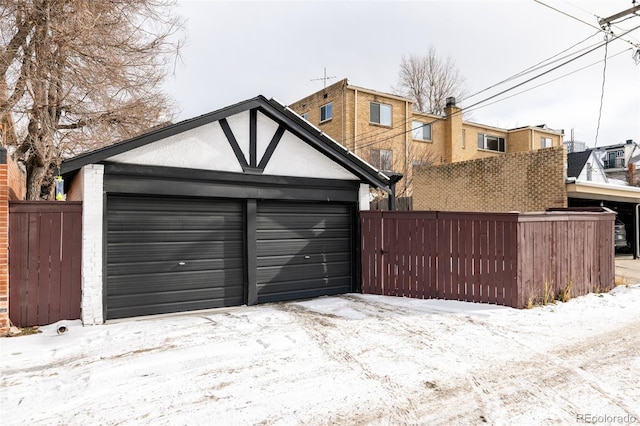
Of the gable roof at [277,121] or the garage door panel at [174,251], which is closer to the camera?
the gable roof at [277,121]

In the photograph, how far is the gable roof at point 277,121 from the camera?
610 cm

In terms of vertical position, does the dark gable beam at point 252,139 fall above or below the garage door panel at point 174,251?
above

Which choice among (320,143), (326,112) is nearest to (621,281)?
(320,143)

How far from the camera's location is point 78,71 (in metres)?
10.4

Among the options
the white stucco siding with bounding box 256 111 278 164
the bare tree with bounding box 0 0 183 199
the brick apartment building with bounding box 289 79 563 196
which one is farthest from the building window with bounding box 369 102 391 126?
the white stucco siding with bounding box 256 111 278 164

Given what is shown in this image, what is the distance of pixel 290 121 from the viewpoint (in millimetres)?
7848

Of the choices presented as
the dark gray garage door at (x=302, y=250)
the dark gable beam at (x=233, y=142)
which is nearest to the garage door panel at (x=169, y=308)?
the dark gray garage door at (x=302, y=250)

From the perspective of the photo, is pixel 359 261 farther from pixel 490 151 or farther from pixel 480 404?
pixel 490 151

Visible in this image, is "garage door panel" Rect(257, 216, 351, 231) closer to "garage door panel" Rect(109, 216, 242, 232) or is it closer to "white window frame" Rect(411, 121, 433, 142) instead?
"garage door panel" Rect(109, 216, 242, 232)

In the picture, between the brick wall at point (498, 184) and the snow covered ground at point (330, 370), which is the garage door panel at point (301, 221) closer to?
the snow covered ground at point (330, 370)

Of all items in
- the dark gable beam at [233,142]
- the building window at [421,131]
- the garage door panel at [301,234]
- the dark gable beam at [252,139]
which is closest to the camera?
the dark gable beam at [233,142]

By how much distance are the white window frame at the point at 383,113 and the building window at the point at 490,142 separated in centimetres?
862

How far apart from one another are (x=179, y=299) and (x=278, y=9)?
933 centimetres

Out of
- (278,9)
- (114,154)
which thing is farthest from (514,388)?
(278,9)
